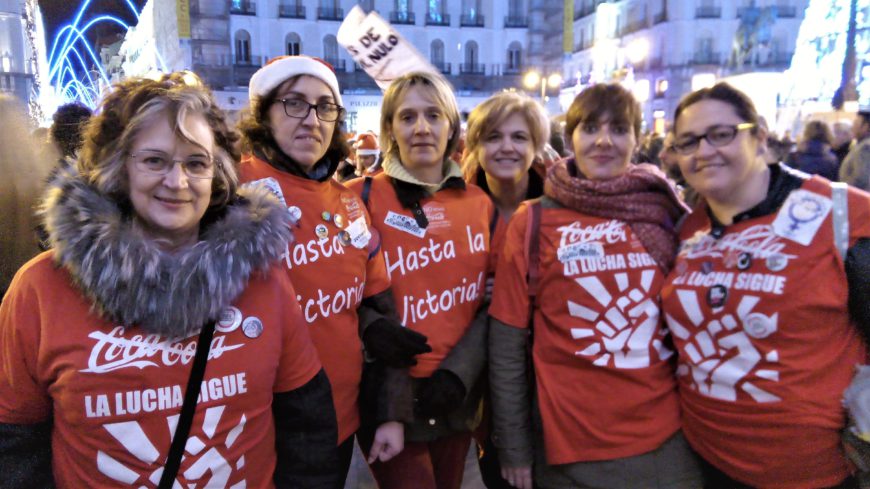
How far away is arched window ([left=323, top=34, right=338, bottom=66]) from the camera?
42562 millimetres

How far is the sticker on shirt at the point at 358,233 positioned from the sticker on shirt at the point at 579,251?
2.49 feet

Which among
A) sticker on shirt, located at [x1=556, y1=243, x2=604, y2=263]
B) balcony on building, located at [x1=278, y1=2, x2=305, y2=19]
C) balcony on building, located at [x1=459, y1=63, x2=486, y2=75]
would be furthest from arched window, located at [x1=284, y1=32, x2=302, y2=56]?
sticker on shirt, located at [x1=556, y1=243, x2=604, y2=263]

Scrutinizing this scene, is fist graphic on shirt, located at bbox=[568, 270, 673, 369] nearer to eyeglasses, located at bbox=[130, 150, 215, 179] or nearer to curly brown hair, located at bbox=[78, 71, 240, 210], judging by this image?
eyeglasses, located at bbox=[130, 150, 215, 179]

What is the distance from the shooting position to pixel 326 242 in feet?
7.39

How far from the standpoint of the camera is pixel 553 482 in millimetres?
2225

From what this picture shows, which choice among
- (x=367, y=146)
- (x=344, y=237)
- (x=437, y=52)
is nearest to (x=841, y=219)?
(x=344, y=237)

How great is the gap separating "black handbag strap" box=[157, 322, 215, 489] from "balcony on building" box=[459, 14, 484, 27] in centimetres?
4679

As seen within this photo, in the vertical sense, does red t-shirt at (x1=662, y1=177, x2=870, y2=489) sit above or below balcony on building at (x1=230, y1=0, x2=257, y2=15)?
below

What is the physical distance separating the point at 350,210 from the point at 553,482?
132 cm

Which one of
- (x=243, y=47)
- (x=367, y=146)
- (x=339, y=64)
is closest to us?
(x=367, y=146)

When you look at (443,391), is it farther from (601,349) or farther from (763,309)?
(763,309)

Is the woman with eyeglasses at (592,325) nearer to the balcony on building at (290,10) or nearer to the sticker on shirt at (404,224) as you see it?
the sticker on shirt at (404,224)

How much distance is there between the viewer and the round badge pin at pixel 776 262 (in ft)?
6.04

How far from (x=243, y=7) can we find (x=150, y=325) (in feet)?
144
